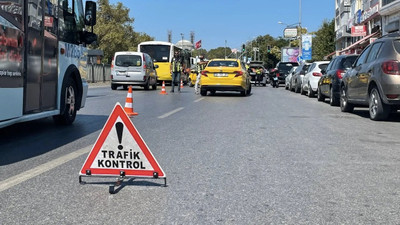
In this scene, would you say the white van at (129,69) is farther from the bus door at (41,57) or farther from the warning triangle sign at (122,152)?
the warning triangle sign at (122,152)

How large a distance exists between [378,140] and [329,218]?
174 inches

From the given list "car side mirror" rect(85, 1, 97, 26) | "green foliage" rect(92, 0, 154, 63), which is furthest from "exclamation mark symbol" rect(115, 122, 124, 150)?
"green foliage" rect(92, 0, 154, 63)

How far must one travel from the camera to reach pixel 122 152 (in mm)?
4410

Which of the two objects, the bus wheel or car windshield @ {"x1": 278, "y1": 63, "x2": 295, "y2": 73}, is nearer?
the bus wheel

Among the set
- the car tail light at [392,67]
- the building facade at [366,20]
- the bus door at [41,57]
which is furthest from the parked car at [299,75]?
the bus door at [41,57]

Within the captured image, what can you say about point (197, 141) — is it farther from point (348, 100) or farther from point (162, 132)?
point (348, 100)

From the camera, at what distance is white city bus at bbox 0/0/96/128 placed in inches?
240

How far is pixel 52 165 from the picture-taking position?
216 inches

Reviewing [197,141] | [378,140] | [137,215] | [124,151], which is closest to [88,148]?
[197,141]

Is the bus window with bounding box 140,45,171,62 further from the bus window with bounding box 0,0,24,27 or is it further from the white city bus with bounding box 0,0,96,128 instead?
the bus window with bounding box 0,0,24,27

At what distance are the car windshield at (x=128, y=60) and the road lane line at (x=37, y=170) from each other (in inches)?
799

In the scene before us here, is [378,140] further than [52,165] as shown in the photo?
Yes

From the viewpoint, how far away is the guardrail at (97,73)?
141 ft

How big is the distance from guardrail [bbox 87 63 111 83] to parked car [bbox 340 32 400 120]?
33454mm
